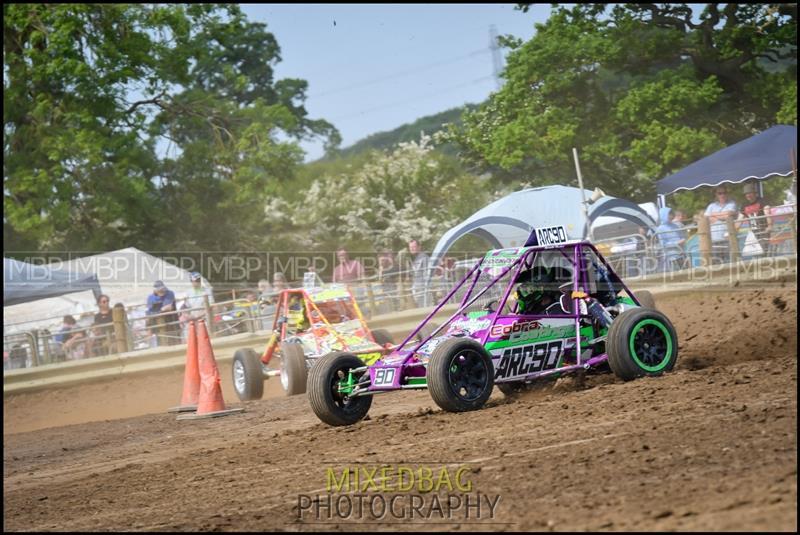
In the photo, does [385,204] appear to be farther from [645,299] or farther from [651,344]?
[651,344]

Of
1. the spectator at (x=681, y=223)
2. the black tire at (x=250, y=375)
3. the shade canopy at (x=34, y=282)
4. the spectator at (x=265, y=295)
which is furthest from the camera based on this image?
the shade canopy at (x=34, y=282)

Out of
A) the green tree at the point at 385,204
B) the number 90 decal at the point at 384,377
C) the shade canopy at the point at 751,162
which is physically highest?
the green tree at the point at 385,204

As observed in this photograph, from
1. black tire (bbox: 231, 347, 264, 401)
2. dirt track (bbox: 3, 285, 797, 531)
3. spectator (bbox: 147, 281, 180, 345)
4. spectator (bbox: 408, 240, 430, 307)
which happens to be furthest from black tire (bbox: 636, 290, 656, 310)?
spectator (bbox: 147, 281, 180, 345)

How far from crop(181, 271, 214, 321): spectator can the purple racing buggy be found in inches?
373

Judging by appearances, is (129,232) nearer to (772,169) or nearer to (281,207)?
(281,207)

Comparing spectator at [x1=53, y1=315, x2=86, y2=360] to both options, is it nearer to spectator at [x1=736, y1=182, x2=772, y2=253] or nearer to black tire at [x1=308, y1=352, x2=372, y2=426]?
black tire at [x1=308, y1=352, x2=372, y2=426]

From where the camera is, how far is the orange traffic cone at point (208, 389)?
1204 centimetres

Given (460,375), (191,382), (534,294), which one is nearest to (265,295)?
(191,382)

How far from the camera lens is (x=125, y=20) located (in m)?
25.0

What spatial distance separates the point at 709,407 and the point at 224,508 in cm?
325

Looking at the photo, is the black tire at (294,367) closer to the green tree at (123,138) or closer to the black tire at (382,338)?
the black tire at (382,338)

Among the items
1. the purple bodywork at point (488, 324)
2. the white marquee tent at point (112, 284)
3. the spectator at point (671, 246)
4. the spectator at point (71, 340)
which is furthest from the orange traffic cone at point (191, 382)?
the white marquee tent at point (112, 284)

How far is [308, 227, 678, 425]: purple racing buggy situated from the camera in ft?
27.2

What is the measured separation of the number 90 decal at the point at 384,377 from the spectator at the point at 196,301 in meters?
9.85
